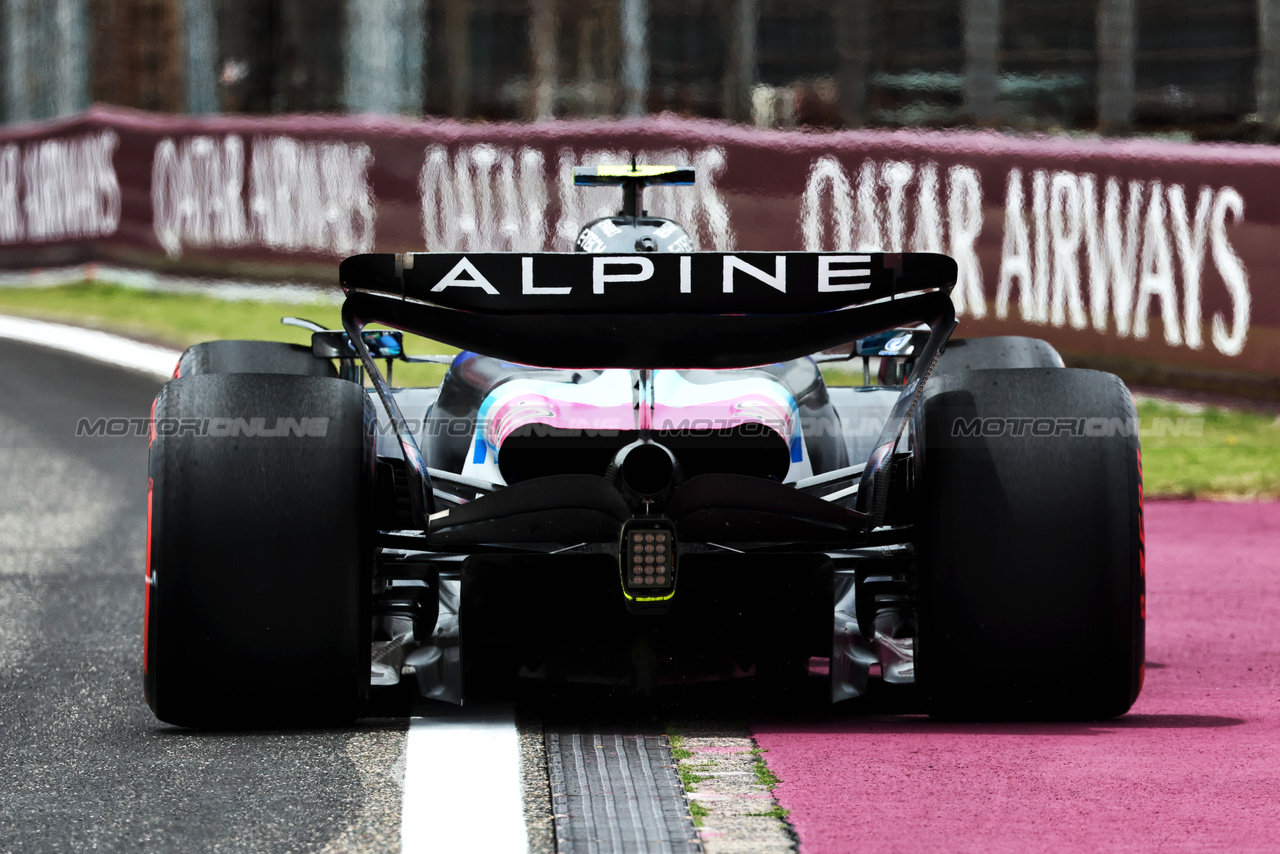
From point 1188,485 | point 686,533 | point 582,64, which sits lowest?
point 1188,485

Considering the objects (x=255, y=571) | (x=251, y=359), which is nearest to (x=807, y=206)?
(x=251, y=359)

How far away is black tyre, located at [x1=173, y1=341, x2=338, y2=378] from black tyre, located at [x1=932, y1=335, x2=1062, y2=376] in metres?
2.06

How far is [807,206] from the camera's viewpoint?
1293 cm

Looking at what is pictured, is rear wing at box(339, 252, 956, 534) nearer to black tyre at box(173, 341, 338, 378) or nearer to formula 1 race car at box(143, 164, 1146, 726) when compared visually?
formula 1 race car at box(143, 164, 1146, 726)

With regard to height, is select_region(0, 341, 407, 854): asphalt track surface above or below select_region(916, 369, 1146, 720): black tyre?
below

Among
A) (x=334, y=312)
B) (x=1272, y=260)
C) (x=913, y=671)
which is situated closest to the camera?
(x=913, y=671)

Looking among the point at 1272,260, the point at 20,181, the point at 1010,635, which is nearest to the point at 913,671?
the point at 1010,635

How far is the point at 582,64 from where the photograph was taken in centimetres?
2231

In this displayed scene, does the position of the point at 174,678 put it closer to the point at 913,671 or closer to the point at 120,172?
the point at 913,671

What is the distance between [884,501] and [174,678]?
1763 mm

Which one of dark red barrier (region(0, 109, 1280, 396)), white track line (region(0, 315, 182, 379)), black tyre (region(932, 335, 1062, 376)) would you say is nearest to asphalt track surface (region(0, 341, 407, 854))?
black tyre (region(932, 335, 1062, 376))

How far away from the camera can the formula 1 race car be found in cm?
461

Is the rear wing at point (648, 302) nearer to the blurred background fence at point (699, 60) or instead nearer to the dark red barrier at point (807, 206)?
the dark red barrier at point (807, 206)

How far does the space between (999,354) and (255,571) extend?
9.39 ft
